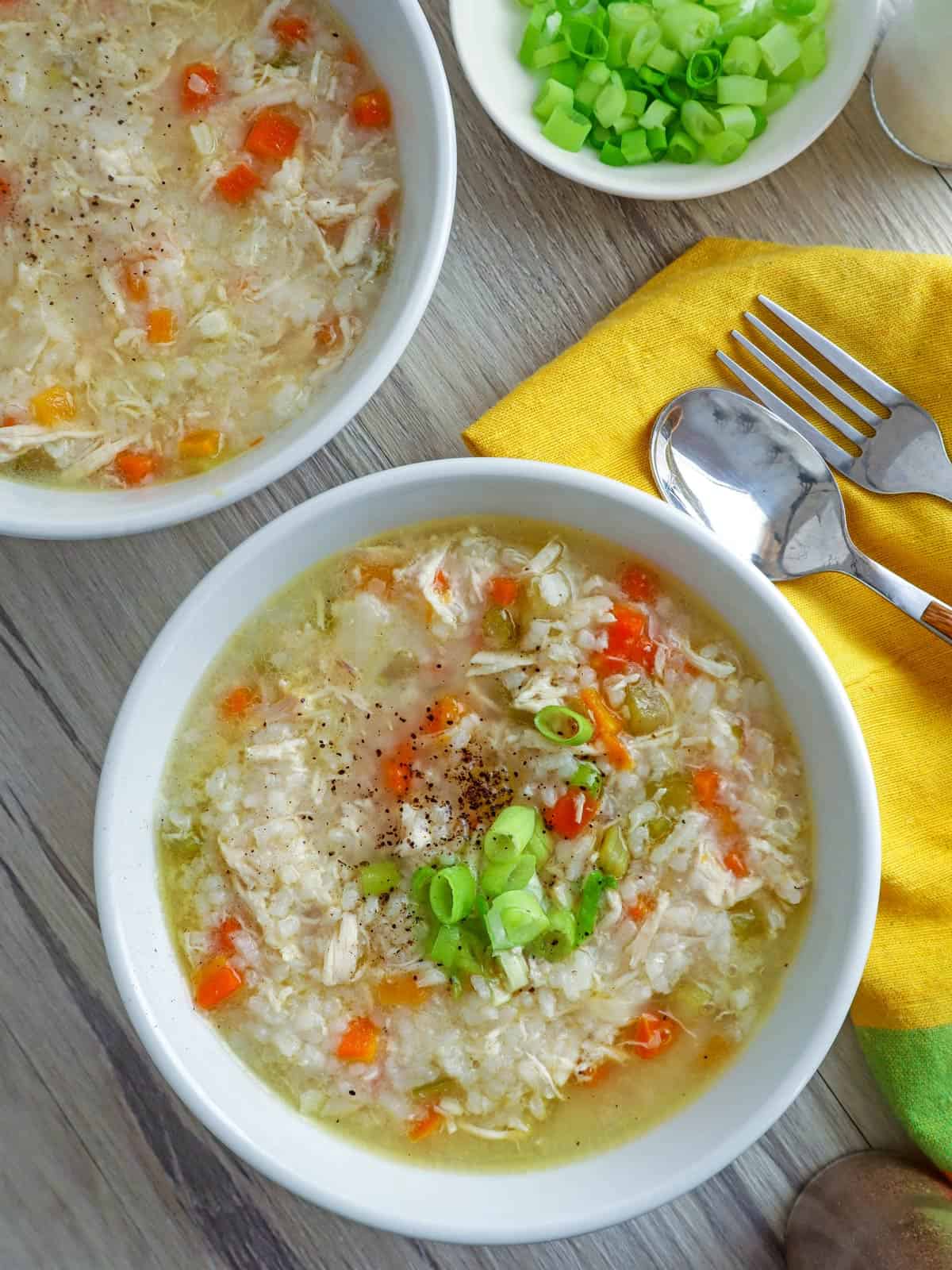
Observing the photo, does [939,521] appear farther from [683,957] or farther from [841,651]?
[683,957]

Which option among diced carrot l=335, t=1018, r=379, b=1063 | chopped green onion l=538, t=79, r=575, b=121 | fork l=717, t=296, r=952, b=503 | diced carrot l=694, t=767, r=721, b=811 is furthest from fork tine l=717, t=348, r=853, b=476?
diced carrot l=335, t=1018, r=379, b=1063

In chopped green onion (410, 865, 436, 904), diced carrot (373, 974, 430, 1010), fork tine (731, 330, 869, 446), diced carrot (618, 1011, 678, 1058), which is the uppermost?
fork tine (731, 330, 869, 446)

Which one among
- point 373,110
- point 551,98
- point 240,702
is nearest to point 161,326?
point 373,110

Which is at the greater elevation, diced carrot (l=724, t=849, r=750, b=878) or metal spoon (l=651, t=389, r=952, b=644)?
metal spoon (l=651, t=389, r=952, b=644)

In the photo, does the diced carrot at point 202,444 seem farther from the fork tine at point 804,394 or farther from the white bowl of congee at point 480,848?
the fork tine at point 804,394

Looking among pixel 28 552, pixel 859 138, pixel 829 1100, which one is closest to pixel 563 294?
pixel 859 138

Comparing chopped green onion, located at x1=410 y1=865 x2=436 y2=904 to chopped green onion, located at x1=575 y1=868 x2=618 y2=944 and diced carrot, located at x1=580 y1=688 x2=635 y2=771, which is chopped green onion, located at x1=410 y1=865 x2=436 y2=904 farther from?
diced carrot, located at x1=580 y1=688 x2=635 y2=771

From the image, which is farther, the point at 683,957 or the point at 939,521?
the point at 939,521
